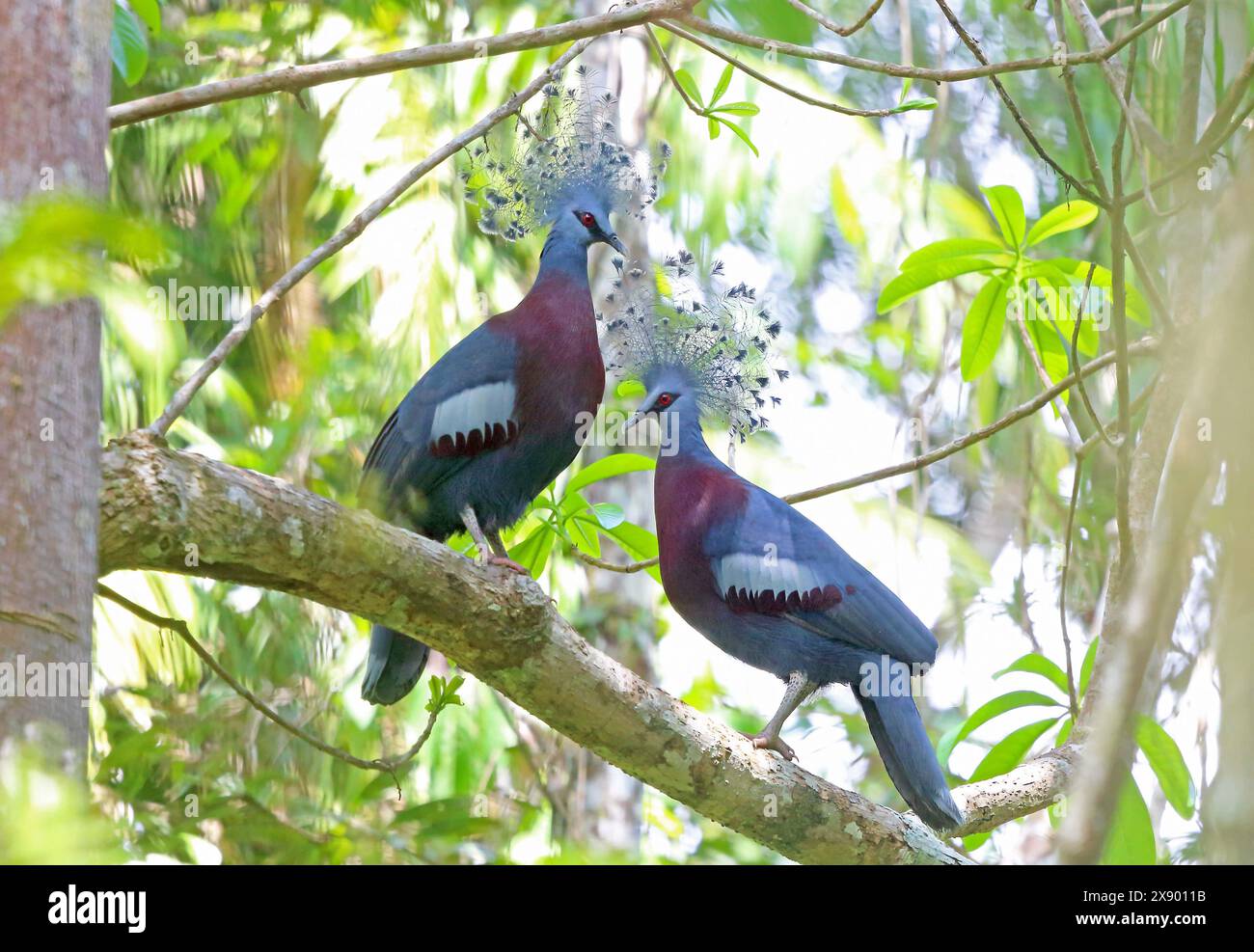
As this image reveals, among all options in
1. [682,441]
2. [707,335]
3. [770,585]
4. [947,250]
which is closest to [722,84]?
[707,335]

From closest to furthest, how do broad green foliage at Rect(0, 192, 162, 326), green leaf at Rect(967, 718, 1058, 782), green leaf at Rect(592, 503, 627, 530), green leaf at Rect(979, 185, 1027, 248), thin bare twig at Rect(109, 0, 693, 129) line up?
broad green foliage at Rect(0, 192, 162, 326)
thin bare twig at Rect(109, 0, 693, 129)
green leaf at Rect(592, 503, 627, 530)
green leaf at Rect(979, 185, 1027, 248)
green leaf at Rect(967, 718, 1058, 782)

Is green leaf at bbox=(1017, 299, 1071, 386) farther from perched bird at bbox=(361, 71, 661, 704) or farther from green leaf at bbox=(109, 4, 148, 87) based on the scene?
green leaf at bbox=(109, 4, 148, 87)

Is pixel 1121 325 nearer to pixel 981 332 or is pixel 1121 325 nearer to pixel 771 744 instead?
pixel 981 332

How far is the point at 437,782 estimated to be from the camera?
5621mm

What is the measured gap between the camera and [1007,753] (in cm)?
336

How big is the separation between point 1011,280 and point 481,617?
68.0 inches

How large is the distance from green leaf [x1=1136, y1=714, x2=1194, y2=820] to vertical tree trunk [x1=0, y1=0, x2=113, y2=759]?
2.63m

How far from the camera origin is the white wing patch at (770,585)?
280 centimetres

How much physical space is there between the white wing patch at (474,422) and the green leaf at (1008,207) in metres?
1.32

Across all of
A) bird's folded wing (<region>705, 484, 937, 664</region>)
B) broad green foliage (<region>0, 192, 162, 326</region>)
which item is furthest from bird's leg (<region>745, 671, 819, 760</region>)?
broad green foliage (<region>0, 192, 162, 326</region>)

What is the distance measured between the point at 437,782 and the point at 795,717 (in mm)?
3955

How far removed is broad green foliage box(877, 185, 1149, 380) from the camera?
3.08 metres
